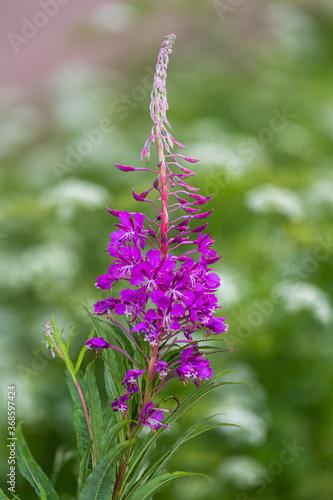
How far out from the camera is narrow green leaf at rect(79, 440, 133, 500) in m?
1.13

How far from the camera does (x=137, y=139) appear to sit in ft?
19.5

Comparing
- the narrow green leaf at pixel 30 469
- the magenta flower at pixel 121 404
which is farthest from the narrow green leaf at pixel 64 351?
the narrow green leaf at pixel 30 469

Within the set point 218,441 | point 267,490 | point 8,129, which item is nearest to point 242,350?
point 218,441

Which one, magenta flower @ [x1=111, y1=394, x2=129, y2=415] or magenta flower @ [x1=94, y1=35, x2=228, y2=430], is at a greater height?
magenta flower @ [x1=94, y1=35, x2=228, y2=430]

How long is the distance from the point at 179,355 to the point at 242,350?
2.11 meters

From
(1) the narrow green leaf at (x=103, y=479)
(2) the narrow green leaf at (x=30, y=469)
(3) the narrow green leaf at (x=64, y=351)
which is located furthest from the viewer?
(2) the narrow green leaf at (x=30, y=469)

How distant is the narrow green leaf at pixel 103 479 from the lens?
1129 mm

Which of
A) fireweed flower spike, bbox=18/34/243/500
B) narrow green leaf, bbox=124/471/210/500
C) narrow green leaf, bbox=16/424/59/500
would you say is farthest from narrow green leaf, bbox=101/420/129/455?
narrow green leaf, bbox=16/424/59/500

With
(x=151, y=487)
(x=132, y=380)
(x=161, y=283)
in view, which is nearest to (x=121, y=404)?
(x=132, y=380)

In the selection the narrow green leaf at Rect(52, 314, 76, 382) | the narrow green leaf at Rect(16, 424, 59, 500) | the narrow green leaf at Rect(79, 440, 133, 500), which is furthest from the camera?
the narrow green leaf at Rect(16, 424, 59, 500)

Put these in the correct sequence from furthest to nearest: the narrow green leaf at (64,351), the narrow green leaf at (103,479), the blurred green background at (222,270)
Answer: the blurred green background at (222,270) → the narrow green leaf at (64,351) → the narrow green leaf at (103,479)

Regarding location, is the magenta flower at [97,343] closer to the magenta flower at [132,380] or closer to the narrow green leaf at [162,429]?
the magenta flower at [132,380]

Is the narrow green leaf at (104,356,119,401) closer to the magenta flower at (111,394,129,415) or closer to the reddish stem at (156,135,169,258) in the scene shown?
the magenta flower at (111,394,129,415)

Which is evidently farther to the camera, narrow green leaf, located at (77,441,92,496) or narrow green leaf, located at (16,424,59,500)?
narrow green leaf, located at (16,424,59,500)
